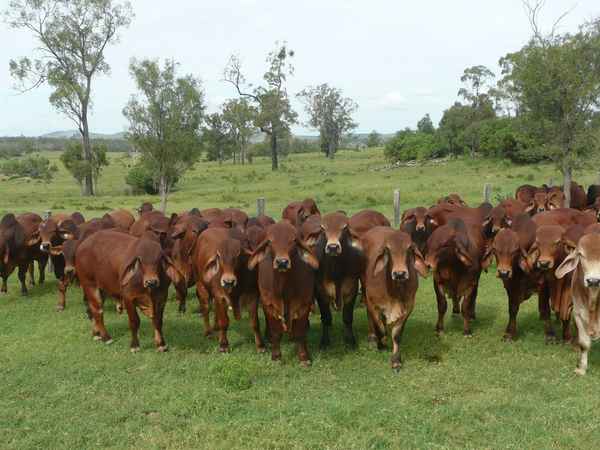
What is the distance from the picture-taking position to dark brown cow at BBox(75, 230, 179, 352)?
7027 mm

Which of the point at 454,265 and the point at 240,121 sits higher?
the point at 240,121

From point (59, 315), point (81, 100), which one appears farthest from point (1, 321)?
point (81, 100)

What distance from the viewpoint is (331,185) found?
31531 mm

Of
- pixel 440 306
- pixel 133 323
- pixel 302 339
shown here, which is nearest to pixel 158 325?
pixel 133 323

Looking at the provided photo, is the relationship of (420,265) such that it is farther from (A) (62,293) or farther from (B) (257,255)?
(A) (62,293)

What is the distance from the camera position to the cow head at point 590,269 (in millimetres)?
5610

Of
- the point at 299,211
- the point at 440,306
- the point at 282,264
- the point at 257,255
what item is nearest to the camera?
the point at 282,264

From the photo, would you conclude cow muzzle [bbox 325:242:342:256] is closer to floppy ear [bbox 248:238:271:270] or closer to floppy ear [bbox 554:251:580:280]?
floppy ear [bbox 248:238:271:270]

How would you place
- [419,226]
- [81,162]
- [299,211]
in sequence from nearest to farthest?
[419,226]
[299,211]
[81,162]

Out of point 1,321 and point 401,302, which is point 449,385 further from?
point 1,321

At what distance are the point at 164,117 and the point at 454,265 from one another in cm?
1227

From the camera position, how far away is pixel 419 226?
32.6 feet

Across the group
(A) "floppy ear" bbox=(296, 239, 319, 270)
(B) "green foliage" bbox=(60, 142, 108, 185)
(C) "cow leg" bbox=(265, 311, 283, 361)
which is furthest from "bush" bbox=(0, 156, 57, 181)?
(A) "floppy ear" bbox=(296, 239, 319, 270)

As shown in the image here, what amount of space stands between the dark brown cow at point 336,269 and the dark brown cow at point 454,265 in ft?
3.68
